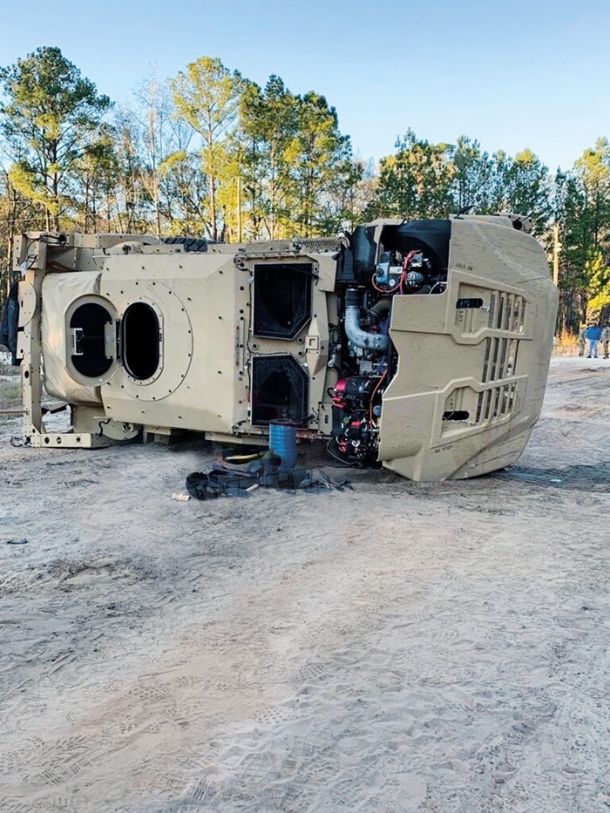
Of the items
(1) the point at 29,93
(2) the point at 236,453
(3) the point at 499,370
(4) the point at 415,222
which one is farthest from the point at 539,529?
(1) the point at 29,93

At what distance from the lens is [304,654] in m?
3.10

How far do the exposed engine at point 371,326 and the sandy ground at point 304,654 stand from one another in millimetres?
910

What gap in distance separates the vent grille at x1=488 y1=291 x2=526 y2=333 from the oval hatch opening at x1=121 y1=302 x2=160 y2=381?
3.52 m

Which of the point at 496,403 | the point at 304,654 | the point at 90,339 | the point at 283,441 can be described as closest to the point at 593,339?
the point at 496,403

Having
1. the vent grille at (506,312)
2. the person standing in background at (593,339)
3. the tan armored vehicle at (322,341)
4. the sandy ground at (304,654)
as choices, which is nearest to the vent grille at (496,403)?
the tan armored vehicle at (322,341)

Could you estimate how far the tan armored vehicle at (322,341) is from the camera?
19.4 ft

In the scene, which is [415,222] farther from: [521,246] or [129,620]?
[129,620]

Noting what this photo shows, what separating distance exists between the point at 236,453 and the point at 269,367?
1.14 meters

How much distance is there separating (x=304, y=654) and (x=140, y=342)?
5440 millimetres

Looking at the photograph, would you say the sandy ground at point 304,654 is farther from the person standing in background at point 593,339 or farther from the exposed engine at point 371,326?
the person standing in background at point 593,339

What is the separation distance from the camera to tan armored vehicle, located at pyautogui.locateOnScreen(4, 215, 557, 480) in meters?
5.90

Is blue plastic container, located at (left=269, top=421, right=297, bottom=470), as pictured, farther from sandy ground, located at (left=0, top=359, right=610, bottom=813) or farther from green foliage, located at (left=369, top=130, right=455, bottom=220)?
green foliage, located at (left=369, top=130, right=455, bottom=220)

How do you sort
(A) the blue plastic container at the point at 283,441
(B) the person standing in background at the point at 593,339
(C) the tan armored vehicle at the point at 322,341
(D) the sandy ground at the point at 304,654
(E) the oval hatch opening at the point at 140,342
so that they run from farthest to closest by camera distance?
(B) the person standing in background at the point at 593,339, (E) the oval hatch opening at the point at 140,342, (A) the blue plastic container at the point at 283,441, (C) the tan armored vehicle at the point at 322,341, (D) the sandy ground at the point at 304,654

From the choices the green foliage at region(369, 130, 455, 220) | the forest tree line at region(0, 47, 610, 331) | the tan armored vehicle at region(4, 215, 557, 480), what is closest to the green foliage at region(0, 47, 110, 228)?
the forest tree line at region(0, 47, 610, 331)
